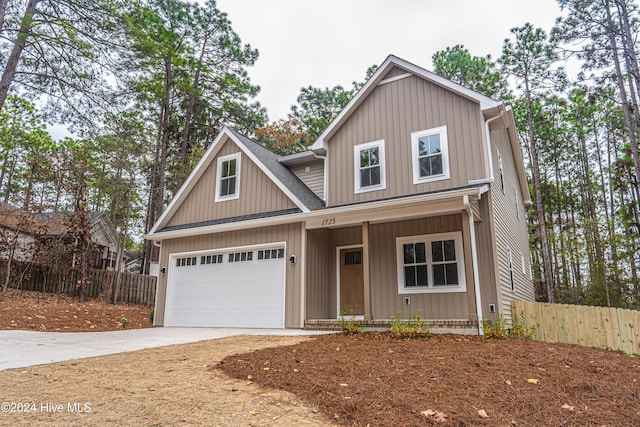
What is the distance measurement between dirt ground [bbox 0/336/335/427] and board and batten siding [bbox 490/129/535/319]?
21.0ft

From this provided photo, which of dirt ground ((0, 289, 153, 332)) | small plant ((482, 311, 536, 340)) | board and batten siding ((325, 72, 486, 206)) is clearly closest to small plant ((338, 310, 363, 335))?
small plant ((482, 311, 536, 340))

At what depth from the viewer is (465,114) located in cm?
974

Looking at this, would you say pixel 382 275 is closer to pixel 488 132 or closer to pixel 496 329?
pixel 496 329

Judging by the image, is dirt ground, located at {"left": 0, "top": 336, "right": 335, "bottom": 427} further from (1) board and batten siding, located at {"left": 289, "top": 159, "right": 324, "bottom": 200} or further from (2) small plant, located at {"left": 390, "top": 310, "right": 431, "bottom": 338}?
(1) board and batten siding, located at {"left": 289, "top": 159, "right": 324, "bottom": 200}

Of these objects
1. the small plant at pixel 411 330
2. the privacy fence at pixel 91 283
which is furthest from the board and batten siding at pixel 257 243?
the privacy fence at pixel 91 283

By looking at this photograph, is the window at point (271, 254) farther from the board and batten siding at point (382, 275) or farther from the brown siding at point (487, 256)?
the brown siding at point (487, 256)

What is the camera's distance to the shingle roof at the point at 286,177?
1081 centimetres

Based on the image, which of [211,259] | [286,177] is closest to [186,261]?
[211,259]

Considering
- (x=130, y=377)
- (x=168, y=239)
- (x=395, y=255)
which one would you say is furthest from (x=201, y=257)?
(x=130, y=377)

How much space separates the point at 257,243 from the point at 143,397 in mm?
6960

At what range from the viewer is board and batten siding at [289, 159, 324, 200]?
12506 mm

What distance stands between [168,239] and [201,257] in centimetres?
144

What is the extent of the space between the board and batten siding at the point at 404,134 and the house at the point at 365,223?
29mm

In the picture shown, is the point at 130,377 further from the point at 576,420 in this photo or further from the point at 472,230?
the point at 472,230
